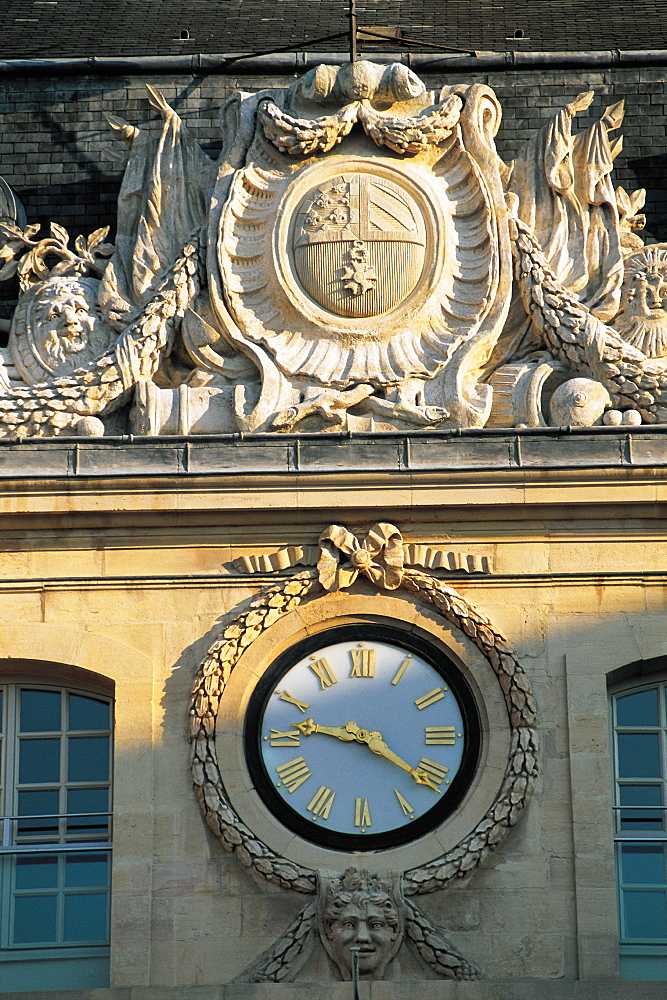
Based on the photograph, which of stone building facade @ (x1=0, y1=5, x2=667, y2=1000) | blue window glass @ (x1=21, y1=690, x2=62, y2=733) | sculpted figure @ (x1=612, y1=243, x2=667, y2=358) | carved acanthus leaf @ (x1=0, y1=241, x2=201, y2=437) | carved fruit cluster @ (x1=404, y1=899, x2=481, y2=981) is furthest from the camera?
sculpted figure @ (x1=612, y1=243, x2=667, y2=358)

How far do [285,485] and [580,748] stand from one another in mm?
2607

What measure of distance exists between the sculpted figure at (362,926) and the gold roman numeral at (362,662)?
4.66 feet

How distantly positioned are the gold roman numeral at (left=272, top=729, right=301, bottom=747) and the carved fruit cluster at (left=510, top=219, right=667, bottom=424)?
317cm

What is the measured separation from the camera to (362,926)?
14.0 meters

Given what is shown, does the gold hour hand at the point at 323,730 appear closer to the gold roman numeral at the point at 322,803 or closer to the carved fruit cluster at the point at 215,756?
the gold roman numeral at the point at 322,803

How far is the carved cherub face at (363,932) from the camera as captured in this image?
14.0 metres

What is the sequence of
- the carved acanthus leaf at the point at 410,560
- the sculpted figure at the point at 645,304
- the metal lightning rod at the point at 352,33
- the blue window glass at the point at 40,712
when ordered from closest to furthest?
the carved acanthus leaf at the point at 410,560 < the blue window glass at the point at 40,712 < the sculpted figure at the point at 645,304 < the metal lightning rod at the point at 352,33

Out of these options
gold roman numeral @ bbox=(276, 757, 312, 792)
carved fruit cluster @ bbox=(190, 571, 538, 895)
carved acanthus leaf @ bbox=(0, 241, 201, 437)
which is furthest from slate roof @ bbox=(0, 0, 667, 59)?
gold roman numeral @ bbox=(276, 757, 312, 792)

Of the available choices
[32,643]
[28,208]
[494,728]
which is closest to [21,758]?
[32,643]

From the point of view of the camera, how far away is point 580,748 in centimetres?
1451

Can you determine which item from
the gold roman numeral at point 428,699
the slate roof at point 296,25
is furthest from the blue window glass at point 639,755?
the slate roof at point 296,25

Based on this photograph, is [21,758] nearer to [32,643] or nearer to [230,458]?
[32,643]

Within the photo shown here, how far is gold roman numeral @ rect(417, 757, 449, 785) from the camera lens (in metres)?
14.5

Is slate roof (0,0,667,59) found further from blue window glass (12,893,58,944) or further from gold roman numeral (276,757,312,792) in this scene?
blue window glass (12,893,58,944)
